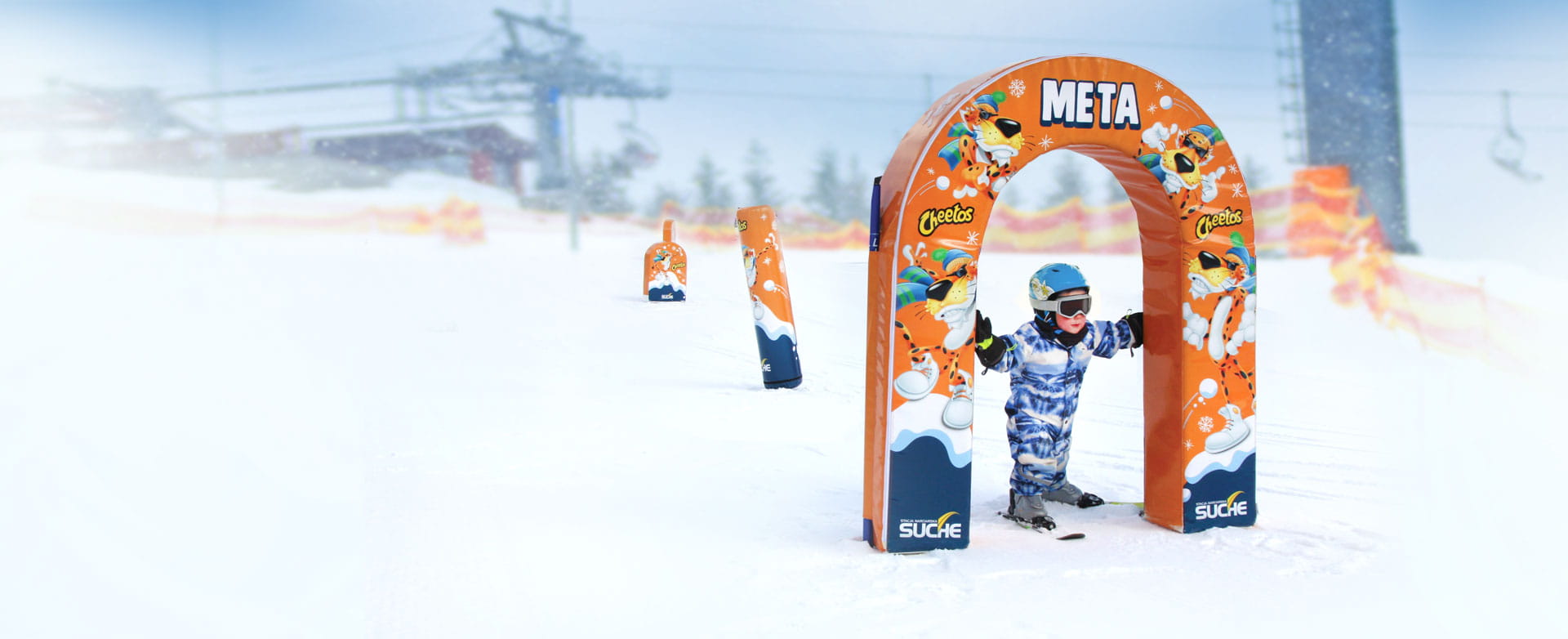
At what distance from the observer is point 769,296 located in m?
7.27

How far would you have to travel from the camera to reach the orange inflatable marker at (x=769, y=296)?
7269 mm

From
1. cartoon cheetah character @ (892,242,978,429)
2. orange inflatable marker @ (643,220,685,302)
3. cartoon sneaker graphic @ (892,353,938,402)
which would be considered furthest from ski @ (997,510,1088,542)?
orange inflatable marker @ (643,220,685,302)

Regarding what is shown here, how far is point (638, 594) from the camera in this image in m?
2.93

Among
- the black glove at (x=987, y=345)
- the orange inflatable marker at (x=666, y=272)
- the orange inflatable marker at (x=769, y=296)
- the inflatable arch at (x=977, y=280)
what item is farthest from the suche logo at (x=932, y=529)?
the orange inflatable marker at (x=666, y=272)

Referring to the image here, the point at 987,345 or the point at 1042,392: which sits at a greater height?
the point at 987,345

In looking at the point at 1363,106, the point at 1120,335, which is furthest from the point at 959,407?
the point at 1363,106

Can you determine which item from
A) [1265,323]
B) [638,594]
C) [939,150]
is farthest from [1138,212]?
[1265,323]

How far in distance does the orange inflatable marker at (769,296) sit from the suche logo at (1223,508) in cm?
411

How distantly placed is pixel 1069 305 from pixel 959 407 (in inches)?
25.3

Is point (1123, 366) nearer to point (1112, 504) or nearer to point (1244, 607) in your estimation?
point (1112, 504)

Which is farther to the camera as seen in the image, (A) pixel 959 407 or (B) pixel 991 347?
(B) pixel 991 347

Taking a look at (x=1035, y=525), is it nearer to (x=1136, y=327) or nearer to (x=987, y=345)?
(x=987, y=345)

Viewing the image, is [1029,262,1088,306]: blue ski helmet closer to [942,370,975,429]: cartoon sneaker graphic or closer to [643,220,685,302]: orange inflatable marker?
[942,370,975,429]: cartoon sneaker graphic

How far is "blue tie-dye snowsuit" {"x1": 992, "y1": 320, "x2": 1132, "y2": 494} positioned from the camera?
3.53 metres
